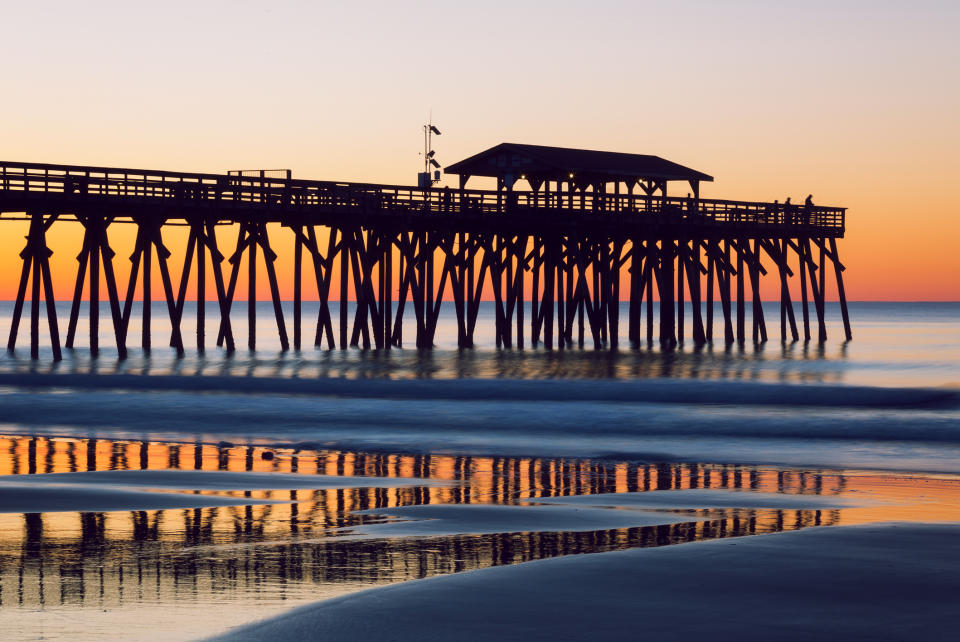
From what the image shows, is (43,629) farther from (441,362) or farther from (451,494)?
(441,362)

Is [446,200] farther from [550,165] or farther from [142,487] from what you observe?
[142,487]

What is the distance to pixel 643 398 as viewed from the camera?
91.9 feet

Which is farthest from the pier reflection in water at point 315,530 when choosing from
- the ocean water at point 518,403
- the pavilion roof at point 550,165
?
the pavilion roof at point 550,165

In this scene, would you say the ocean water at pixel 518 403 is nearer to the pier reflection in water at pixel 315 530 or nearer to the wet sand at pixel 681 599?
the pier reflection in water at pixel 315 530

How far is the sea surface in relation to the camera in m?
9.39

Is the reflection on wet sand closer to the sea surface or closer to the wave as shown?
the sea surface

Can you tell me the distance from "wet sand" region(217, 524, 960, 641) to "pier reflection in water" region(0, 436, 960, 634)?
0.47m

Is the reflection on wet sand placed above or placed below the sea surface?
above

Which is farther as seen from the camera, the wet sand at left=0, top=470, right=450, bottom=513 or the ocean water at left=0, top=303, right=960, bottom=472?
the ocean water at left=0, top=303, right=960, bottom=472

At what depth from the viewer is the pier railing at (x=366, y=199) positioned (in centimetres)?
3170

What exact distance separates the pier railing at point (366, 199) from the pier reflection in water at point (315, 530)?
15700mm

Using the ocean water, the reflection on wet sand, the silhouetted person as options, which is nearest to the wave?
the ocean water

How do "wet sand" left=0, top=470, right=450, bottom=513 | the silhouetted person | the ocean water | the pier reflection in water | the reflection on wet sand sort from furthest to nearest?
the silhouetted person
the reflection on wet sand
the ocean water
"wet sand" left=0, top=470, right=450, bottom=513
the pier reflection in water

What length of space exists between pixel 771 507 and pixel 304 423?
35.1 ft
